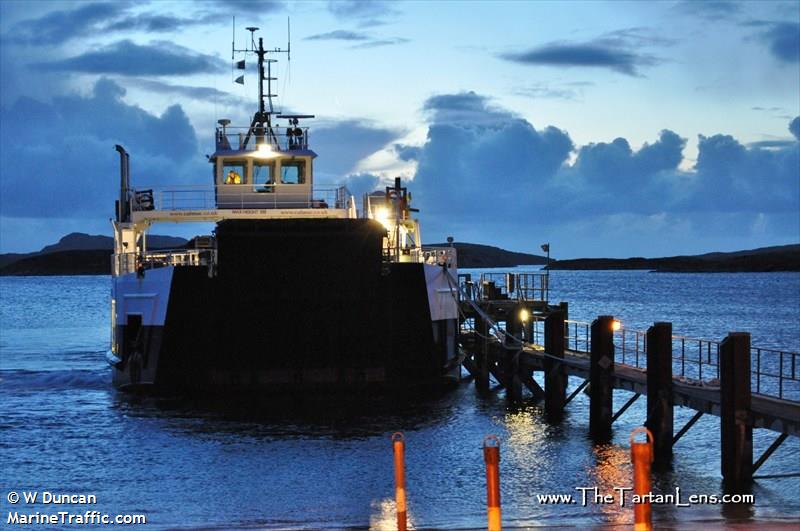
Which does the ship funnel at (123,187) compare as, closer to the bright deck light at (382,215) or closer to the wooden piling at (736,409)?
the bright deck light at (382,215)

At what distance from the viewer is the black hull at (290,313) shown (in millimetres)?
25609

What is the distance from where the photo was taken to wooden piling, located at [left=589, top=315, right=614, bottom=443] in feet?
73.2

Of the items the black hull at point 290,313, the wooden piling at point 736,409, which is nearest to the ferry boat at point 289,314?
the black hull at point 290,313

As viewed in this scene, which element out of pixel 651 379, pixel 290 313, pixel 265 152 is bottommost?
pixel 651 379

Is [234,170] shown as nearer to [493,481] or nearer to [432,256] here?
A: [432,256]

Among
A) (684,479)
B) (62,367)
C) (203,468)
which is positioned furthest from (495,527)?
(62,367)

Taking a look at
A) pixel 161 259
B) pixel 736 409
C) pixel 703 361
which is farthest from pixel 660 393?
pixel 703 361

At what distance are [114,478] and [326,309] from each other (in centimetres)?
692

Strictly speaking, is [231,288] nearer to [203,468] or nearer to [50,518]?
[203,468]

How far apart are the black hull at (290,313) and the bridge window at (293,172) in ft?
22.8

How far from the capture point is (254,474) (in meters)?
20.3

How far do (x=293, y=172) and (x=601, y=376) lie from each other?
13011mm

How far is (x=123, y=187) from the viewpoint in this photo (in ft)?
109

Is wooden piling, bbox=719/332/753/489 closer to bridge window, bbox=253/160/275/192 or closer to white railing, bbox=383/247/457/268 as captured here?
white railing, bbox=383/247/457/268
